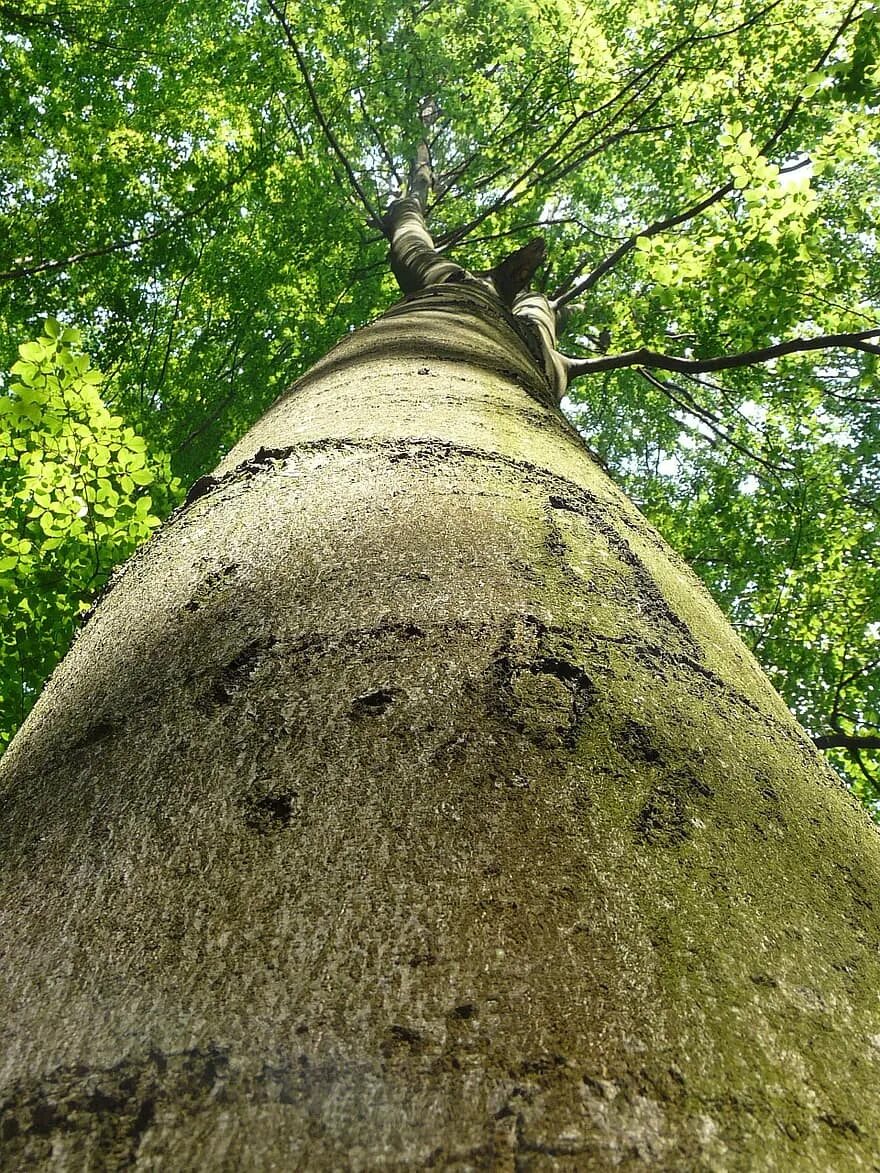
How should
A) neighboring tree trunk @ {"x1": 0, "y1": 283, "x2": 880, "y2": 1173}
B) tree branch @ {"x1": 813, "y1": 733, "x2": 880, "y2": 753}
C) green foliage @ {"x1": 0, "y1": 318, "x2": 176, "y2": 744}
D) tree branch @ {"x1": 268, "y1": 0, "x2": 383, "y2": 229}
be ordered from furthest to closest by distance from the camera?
tree branch @ {"x1": 813, "y1": 733, "x2": 880, "y2": 753}, tree branch @ {"x1": 268, "y1": 0, "x2": 383, "y2": 229}, green foliage @ {"x1": 0, "y1": 318, "x2": 176, "y2": 744}, neighboring tree trunk @ {"x1": 0, "y1": 283, "x2": 880, "y2": 1173}

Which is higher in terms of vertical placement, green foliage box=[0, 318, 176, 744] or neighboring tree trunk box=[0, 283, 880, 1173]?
green foliage box=[0, 318, 176, 744]

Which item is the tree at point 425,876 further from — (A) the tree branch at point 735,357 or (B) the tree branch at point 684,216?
(B) the tree branch at point 684,216

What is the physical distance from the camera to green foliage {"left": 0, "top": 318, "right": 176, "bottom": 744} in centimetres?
278

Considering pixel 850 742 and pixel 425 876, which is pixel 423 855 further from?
pixel 850 742

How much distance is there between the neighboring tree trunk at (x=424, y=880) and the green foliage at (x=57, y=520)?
82.3 inches

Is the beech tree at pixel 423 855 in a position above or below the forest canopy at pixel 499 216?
below

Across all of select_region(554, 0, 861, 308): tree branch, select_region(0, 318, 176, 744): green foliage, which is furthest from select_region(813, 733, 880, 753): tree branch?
select_region(0, 318, 176, 744): green foliage

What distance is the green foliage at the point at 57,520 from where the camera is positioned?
2.78 metres

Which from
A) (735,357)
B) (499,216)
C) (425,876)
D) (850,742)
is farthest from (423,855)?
(499,216)

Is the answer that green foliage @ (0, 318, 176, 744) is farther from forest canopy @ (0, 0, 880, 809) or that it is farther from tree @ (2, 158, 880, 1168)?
tree @ (2, 158, 880, 1168)

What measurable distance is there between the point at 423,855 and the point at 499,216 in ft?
28.2

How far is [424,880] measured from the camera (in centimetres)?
55

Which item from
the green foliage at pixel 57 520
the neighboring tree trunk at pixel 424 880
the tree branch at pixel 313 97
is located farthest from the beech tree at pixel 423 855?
the tree branch at pixel 313 97

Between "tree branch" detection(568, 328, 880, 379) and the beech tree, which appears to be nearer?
the beech tree
